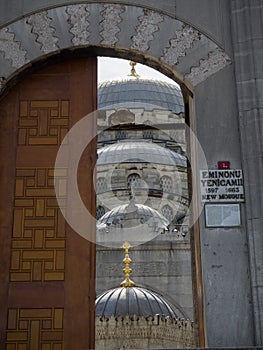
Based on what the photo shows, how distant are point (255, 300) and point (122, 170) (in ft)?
116

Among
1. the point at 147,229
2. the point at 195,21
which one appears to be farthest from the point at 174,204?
the point at 195,21

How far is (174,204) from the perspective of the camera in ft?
132

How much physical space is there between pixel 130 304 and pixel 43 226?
1382cm

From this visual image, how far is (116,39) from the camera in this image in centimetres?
738

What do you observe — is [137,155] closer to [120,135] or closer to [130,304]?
[120,135]

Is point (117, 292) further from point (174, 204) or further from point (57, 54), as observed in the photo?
point (174, 204)

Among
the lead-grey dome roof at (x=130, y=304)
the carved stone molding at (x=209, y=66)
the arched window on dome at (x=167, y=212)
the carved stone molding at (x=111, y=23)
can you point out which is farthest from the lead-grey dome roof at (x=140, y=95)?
the carved stone molding at (x=209, y=66)

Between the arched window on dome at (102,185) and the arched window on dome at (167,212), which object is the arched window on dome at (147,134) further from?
the arched window on dome at (167,212)

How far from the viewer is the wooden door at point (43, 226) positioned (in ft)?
22.0

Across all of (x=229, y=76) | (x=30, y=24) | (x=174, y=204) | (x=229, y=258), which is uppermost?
(x=174, y=204)

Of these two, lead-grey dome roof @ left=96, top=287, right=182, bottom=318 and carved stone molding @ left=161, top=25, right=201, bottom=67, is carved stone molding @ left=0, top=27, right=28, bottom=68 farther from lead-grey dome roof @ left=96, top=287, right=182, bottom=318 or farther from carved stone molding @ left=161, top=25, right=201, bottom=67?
lead-grey dome roof @ left=96, top=287, right=182, bottom=318

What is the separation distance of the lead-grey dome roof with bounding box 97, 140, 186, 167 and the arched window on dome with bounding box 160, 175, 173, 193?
0.99 m

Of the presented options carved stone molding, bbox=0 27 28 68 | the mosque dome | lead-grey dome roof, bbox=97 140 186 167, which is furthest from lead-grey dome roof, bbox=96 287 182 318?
lead-grey dome roof, bbox=97 140 186 167

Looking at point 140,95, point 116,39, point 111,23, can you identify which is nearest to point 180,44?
point 116,39
